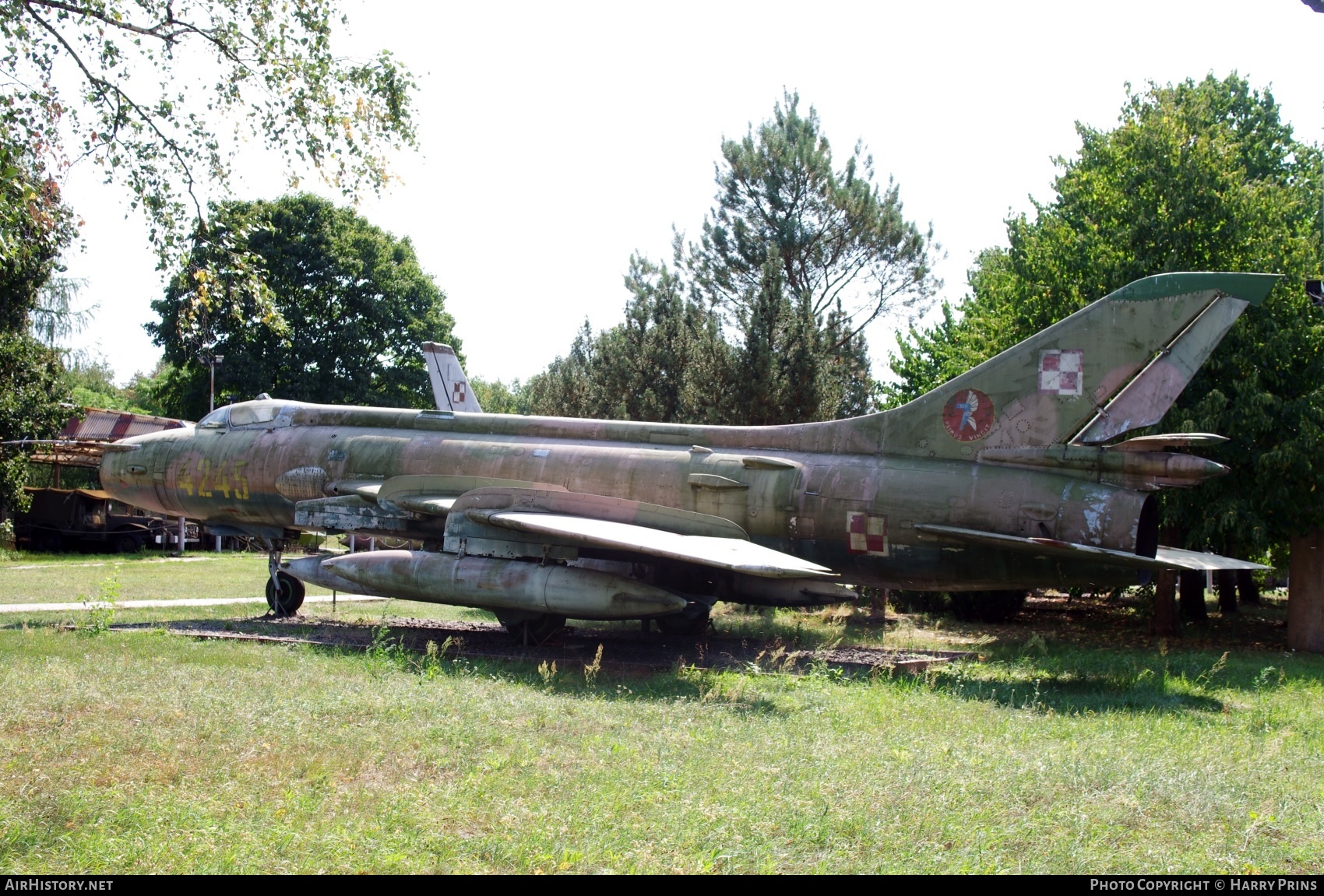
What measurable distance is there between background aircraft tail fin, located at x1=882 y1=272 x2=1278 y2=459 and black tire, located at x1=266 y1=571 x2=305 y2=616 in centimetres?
1048

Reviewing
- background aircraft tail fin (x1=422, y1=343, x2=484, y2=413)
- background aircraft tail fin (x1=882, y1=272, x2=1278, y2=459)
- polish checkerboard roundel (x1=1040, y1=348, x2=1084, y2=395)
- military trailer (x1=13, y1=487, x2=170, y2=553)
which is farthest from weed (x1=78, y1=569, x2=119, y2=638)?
military trailer (x1=13, y1=487, x2=170, y2=553)

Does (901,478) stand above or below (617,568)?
above

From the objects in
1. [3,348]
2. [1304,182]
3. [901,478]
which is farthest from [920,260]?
[3,348]

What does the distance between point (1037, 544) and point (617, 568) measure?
5.28 meters

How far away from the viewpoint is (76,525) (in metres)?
34.8

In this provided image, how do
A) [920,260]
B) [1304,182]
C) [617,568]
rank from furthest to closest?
[920,260] → [1304,182] → [617,568]

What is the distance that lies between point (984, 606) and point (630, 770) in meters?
14.7

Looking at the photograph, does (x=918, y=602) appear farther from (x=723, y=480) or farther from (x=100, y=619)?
(x=100, y=619)

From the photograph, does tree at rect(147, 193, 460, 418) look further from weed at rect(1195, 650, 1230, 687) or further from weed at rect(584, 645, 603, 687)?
weed at rect(1195, 650, 1230, 687)

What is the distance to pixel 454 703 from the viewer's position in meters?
8.66

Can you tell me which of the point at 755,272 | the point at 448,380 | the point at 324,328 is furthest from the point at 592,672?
the point at 324,328

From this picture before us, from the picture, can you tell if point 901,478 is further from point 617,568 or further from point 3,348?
point 3,348

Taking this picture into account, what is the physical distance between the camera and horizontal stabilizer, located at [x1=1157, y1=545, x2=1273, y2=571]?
11602mm

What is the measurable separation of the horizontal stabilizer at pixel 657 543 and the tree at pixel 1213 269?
22.7ft
